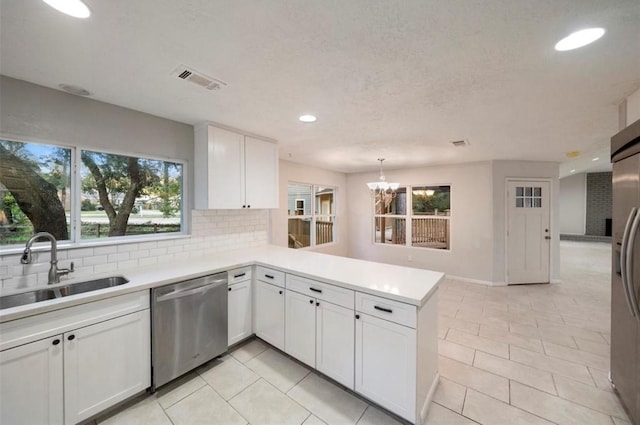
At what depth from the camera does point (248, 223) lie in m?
3.49

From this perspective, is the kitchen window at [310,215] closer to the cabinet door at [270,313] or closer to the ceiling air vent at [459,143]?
the cabinet door at [270,313]

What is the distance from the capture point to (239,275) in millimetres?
2523

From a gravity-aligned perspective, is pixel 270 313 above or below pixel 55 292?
below

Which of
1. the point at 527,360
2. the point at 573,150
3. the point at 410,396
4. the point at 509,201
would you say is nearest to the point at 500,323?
the point at 527,360

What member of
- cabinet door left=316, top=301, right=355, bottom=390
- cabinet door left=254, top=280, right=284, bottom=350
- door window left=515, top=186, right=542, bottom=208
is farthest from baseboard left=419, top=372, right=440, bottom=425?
door window left=515, top=186, right=542, bottom=208

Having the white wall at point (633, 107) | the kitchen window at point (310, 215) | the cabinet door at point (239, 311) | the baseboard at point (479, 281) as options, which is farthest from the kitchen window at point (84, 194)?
the baseboard at point (479, 281)

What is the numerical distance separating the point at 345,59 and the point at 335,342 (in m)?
2.03

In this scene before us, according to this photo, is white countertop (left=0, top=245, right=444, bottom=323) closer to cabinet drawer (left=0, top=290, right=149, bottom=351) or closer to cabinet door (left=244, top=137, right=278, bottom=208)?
cabinet drawer (left=0, top=290, right=149, bottom=351)

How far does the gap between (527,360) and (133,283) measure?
3.56 metres

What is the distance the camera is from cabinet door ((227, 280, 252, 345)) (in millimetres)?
2459

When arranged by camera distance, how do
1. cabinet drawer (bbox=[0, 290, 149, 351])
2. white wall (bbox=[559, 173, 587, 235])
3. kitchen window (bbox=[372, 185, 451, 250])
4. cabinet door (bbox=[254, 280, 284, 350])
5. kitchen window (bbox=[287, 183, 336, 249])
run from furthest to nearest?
1. white wall (bbox=[559, 173, 587, 235])
2. kitchen window (bbox=[372, 185, 451, 250])
3. kitchen window (bbox=[287, 183, 336, 249])
4. cabinet door (bbox=[254, 280, 284, 350])
5. cabinet drawer (bbox=[0, 290, 149, 351])

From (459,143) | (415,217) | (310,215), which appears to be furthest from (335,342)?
(415,217)

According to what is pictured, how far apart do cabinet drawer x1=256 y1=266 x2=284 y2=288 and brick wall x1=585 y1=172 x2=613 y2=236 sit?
12.8 m

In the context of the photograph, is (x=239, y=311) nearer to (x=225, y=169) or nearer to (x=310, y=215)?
(x=225, y=169)
